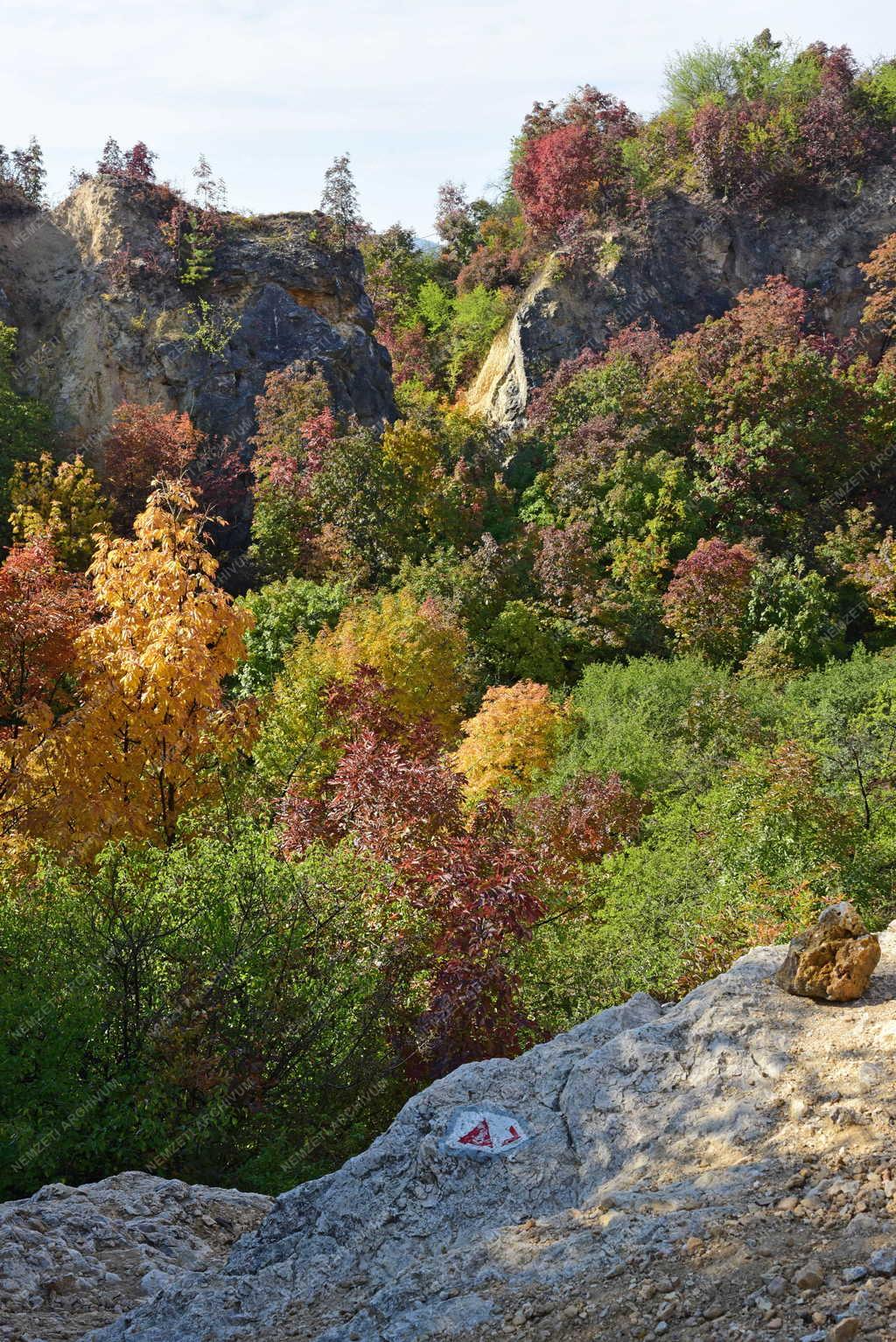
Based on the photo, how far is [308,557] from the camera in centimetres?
1952

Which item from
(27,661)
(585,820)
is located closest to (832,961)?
(585,820)

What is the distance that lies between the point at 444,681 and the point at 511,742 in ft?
5.21

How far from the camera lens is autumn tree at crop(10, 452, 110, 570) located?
17.7 meters

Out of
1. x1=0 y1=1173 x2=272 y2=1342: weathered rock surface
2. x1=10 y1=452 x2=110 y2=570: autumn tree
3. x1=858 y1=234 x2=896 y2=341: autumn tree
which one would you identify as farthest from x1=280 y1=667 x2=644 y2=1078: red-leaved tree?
x1=858 y1=234 x2=896 y2=341: autumn tree

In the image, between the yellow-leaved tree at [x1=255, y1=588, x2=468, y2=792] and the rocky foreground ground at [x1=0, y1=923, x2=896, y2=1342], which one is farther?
the yellow-leaved tree at [x1=255, y1=588, x2=468, y2=792]

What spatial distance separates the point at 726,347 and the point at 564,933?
1568 centimetres

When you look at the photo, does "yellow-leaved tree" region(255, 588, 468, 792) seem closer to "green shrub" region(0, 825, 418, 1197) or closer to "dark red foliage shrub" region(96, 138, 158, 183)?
"green shrub" region(0, 825, 418, 1197)

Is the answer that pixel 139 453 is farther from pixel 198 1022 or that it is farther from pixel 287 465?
pixel 198 1022

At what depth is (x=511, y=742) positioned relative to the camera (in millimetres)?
13992

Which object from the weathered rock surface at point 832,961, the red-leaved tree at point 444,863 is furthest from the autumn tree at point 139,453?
the weathered rock surface at point 832,961

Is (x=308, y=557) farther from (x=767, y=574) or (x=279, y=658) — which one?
(x=767, y=574)

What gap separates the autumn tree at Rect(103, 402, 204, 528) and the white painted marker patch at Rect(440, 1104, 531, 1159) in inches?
638

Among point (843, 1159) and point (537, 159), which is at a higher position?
point (537, 159)

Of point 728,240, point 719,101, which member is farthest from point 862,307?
point 719,101
